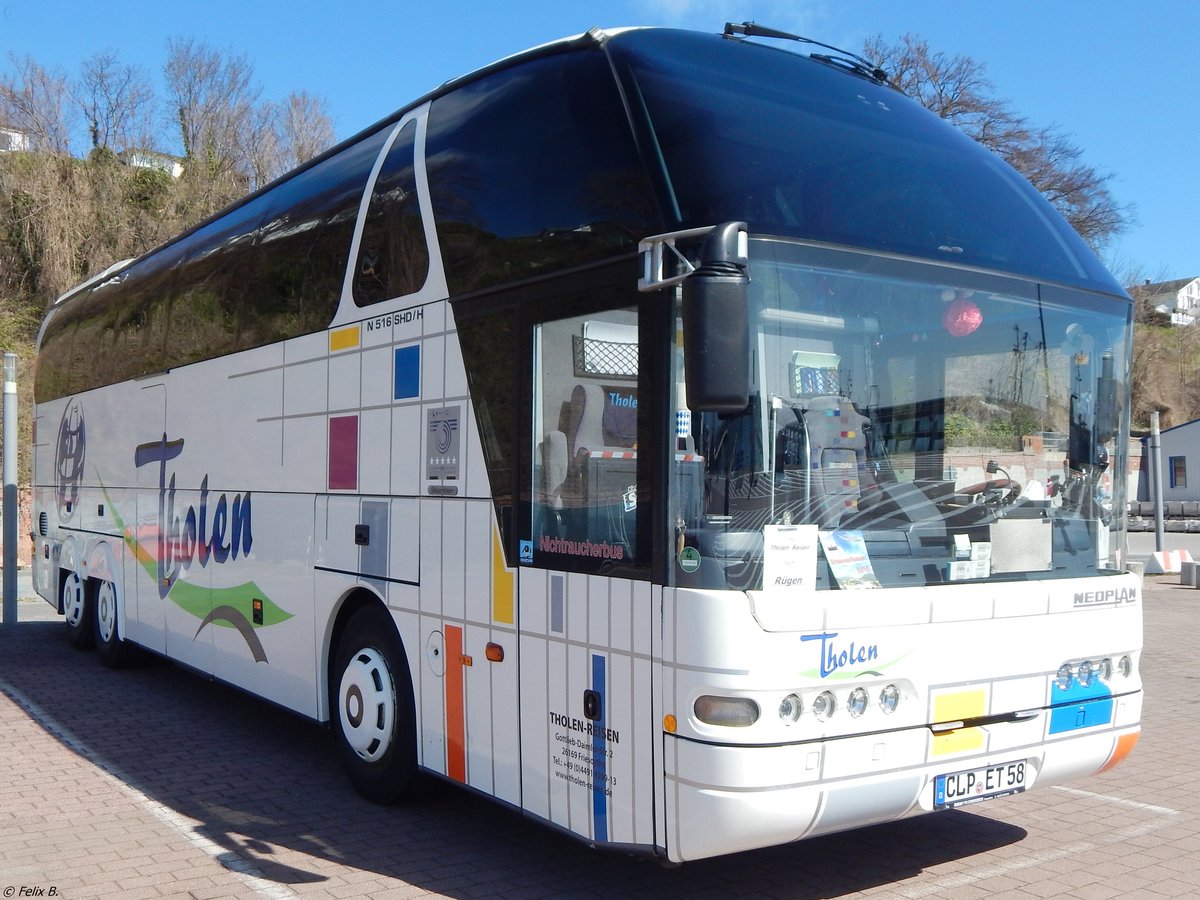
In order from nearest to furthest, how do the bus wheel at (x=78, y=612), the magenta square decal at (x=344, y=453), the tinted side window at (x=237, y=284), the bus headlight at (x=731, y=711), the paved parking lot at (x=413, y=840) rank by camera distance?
1. the bus headlight at (x=731, y=711)
2. the paved parking lot at (x=413, y=840)
3. the magenta square decal at (x=344, y=453)
4. the tinted side window at (x=237, y=284)
5. the bus wheel at (x=78, y=612)

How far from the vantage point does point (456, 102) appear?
19.8 ft

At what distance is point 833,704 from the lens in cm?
430

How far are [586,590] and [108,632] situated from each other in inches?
320

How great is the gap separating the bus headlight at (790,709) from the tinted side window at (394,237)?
2.97 metres

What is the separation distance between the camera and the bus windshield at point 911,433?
423 cm

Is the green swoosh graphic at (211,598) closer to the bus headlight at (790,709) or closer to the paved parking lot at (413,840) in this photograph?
the paved parking lot at (413,840)

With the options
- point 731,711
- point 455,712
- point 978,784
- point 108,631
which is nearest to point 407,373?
point 455,712

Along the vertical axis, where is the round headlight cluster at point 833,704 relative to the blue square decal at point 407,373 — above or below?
below

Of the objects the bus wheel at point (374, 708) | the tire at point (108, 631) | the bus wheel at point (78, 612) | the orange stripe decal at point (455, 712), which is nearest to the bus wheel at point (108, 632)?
the tire at point (108, 631)

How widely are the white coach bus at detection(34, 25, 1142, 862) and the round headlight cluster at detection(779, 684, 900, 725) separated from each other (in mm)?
13

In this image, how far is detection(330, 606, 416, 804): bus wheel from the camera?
614cm

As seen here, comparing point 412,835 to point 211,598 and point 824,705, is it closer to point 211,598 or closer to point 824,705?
point 824,705

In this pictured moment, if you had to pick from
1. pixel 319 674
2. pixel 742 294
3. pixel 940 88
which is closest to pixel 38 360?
pixel 319 674

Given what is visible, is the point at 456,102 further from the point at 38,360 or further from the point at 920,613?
the point at 38,360
